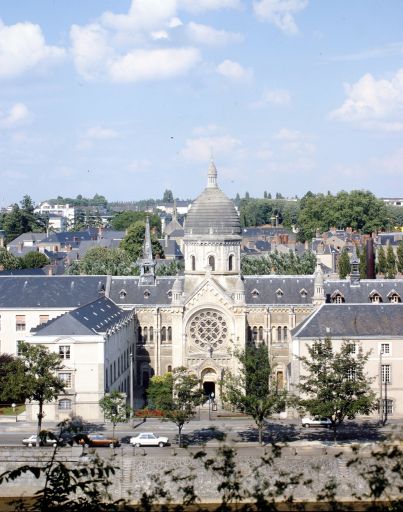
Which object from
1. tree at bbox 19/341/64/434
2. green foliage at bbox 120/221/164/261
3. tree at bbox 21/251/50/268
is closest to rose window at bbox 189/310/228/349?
tree at bbox 19/341/64/434

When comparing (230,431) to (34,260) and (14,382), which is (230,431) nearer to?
(14,382)

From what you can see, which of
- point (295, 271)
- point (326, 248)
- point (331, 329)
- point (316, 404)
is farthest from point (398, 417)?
point (326, 248)

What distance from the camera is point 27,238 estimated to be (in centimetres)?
19512

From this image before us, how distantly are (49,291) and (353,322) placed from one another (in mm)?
26892

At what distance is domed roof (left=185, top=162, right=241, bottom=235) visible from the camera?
268ft

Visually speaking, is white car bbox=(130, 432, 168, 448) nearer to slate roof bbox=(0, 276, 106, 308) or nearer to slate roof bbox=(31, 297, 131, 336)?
slate roof bbox=(31, 297, 131, 336)

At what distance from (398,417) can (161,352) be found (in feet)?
70.9

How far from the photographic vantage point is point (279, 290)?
83.2m

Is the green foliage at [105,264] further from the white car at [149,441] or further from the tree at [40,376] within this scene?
the white car at [149,441]

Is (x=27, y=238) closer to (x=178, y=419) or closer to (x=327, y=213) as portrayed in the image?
(x=327, y=213)

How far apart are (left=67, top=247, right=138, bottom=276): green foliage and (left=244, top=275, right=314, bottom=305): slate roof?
99.9ft

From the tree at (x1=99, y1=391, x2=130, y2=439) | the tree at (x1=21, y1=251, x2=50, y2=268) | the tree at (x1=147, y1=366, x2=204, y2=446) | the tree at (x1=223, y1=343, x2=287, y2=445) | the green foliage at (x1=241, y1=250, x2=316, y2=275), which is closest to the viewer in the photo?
the tree at (x1=223, y1=343, x2=287, y2=445)

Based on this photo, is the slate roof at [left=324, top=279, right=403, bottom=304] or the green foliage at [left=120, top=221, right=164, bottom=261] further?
the green foliage at [left=120, top=221, right=164, bottom=261]

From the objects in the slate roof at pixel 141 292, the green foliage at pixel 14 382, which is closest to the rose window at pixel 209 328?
the slate roof at pixel 141 292
